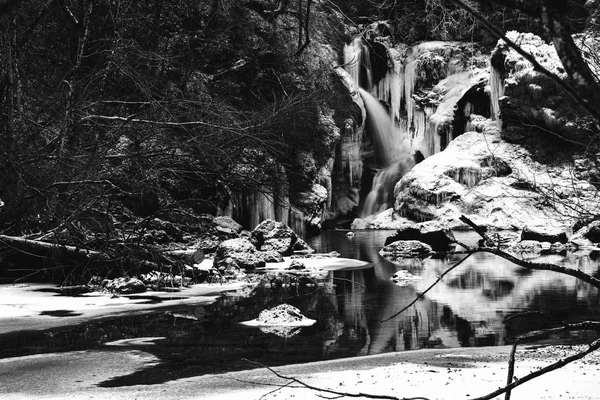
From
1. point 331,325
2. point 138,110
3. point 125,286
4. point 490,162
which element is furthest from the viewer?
point 490,162

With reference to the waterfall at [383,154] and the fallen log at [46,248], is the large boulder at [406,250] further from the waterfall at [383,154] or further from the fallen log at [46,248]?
the waterfall at [383,154]

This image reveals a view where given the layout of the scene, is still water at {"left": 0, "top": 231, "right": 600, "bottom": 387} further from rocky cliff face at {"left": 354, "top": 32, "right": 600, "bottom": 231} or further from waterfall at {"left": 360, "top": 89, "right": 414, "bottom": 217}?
waterfall at {"left": 360, "top": 89, "right": 414, "bottom": 217}

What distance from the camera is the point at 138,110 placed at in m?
→ 16.0

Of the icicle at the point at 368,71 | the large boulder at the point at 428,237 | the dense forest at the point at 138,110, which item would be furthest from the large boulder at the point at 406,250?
the icicle at the point at 368,71

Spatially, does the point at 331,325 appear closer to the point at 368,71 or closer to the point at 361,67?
the point at 361,67

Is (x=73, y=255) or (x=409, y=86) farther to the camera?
(x=409, y=86)

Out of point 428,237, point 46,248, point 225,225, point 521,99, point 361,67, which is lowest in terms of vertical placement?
point 428,237

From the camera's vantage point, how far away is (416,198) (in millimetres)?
39250

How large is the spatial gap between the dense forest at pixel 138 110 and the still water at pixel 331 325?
2063 mm

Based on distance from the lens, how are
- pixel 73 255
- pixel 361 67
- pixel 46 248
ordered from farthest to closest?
pixel 361 67, pixel 73 255, pixel 46 248

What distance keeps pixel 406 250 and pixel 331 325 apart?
13.6 metres

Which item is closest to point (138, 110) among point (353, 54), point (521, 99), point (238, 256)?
point (238, 256)

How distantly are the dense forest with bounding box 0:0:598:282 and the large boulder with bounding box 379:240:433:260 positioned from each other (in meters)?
6.06

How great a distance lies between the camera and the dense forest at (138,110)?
9.30 m
